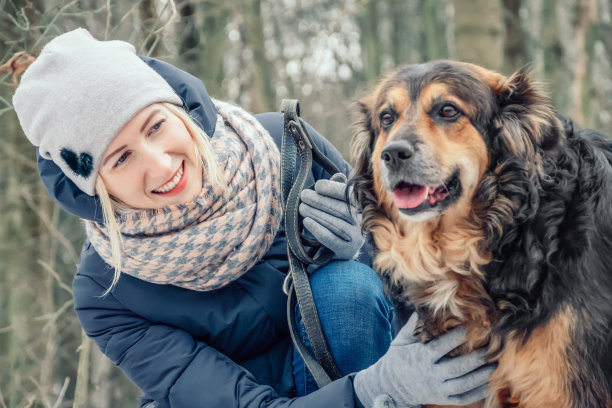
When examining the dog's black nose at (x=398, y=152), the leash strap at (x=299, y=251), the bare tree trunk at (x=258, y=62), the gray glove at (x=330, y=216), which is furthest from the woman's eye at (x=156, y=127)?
the bare tree trunk at (x=258, y=62)

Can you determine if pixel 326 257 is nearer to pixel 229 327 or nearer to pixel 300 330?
pixel 300 330

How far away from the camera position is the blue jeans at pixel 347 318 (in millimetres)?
2756

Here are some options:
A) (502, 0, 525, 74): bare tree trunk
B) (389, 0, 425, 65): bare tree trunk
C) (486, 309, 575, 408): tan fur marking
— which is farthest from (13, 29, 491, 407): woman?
(389, 0, 425, 65): bare tree trunk

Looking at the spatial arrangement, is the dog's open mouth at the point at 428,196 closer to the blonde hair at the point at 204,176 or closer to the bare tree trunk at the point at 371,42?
the blonde hair at the point at 204,176

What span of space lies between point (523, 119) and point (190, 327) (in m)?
1.62

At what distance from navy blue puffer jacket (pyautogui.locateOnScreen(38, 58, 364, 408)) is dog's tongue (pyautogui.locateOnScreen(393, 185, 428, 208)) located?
72cm

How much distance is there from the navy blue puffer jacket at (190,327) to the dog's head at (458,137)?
792mm

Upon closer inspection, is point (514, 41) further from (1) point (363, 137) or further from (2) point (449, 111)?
(2) point (449, 111)

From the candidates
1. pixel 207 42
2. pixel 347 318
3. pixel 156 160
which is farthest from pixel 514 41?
pixel 156 160

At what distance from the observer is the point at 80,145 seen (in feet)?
7.78

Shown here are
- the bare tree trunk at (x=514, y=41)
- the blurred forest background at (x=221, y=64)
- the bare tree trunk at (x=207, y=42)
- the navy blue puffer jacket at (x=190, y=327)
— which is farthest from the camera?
the bare tree trunk at (x=207, y=42)

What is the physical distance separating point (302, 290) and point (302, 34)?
781 cm

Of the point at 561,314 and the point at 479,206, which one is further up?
the point at 479,206

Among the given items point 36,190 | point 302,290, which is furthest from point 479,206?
point 36,190
